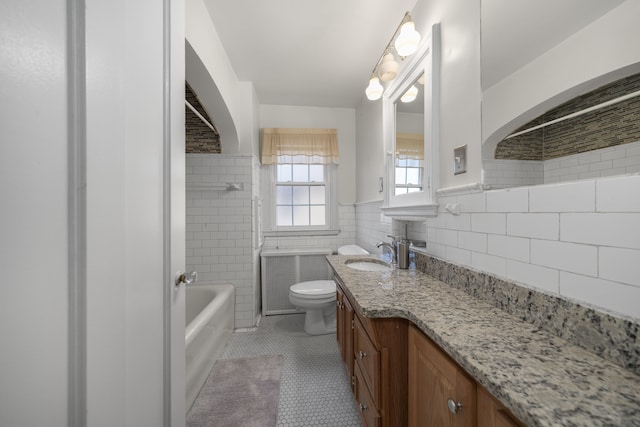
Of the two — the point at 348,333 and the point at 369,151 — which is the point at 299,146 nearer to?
the point at 369,151

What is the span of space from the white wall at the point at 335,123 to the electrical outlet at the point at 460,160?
6.84 ft

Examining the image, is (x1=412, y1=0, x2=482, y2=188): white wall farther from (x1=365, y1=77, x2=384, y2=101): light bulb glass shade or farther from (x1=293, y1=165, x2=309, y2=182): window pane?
(x1=293, y1=165, x2=309, y2=182): window pane

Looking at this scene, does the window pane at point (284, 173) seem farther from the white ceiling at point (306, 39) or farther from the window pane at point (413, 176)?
the window pane at point (413, 176)

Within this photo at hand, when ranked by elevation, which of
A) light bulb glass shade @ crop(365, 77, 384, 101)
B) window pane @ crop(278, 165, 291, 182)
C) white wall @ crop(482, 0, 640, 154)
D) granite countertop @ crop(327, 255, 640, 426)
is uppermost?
light bulb glass shade @ crop(365, 77, 384, 101)

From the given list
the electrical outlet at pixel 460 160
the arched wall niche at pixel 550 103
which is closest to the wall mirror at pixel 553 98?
the arched wall niche at pixel 550 103

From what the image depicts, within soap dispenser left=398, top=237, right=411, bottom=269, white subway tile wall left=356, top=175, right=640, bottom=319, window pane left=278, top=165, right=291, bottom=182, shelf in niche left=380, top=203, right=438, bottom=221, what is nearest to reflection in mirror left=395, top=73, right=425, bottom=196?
shelf in niche left=380, top=203, right=438, bottom=221

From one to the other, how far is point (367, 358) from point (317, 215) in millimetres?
2305

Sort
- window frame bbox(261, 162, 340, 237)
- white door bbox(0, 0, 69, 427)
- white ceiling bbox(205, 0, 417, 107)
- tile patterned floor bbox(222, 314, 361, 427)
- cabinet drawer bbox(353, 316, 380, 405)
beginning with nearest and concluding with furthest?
white door bbox(0, 0, 69, 427), cabinet drawer bbox(353, 316, 380, 405), tile patterned floor bbox(222, 314, 361, 427), white ceiling bbox(205, 0, 417, 107), window frame bbox(261, 162, 340, 237)

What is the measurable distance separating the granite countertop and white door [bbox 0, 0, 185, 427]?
2.51 ft

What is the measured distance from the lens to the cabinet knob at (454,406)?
24.7 inches

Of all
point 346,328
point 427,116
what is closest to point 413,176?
point 427,116

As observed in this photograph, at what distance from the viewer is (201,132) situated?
8.36ft

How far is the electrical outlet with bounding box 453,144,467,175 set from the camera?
45.0 inches

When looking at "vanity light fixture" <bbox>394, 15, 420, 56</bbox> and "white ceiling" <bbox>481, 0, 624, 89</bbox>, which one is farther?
"vanity light fixture" <bbox>394, 15, 420, 56</bbox>
